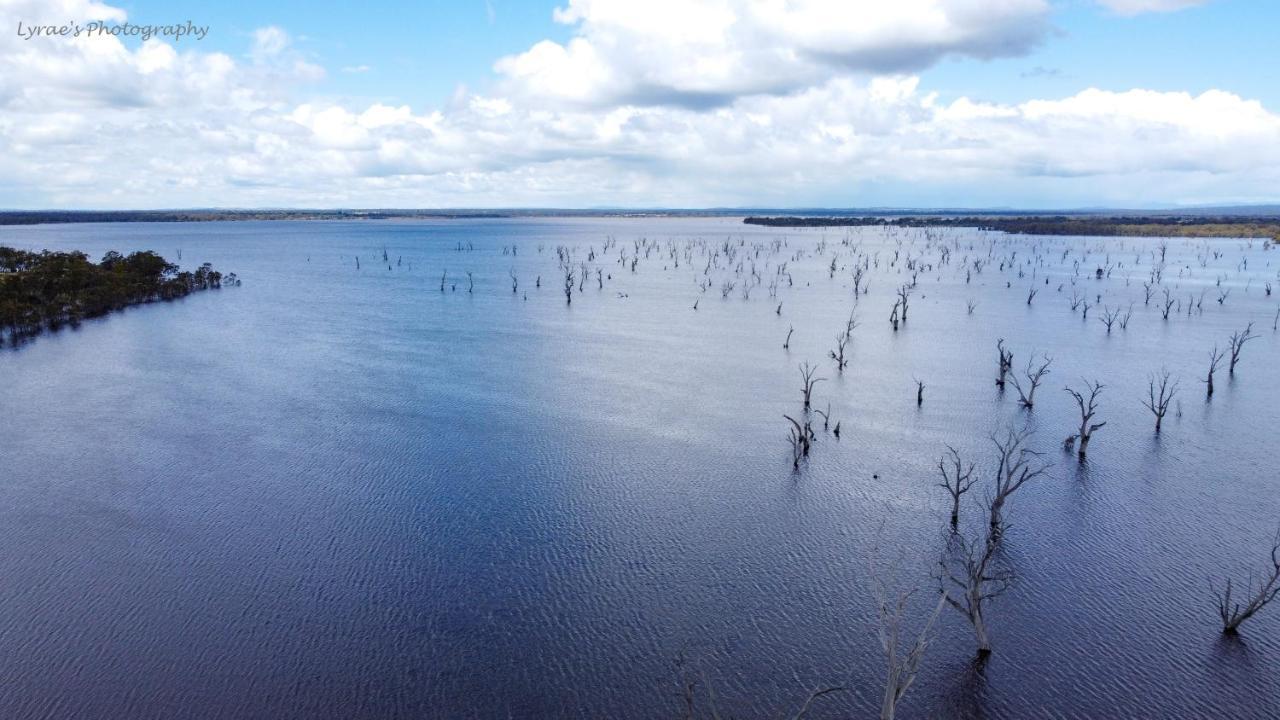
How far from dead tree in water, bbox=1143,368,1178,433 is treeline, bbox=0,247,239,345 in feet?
207

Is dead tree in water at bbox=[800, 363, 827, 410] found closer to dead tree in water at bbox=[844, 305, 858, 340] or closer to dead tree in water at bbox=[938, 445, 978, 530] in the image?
dead tree in water at bbox=[938, 445, 978, 530]

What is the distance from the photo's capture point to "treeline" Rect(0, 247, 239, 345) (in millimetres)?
57625

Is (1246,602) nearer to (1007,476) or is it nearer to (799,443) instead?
(1007,476)

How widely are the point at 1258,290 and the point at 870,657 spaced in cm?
7737

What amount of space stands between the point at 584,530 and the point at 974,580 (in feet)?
37.8

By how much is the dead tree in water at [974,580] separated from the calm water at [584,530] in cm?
52

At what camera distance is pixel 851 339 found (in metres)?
55.9

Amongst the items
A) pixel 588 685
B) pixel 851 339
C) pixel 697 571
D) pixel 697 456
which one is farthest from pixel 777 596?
pixel 851 339

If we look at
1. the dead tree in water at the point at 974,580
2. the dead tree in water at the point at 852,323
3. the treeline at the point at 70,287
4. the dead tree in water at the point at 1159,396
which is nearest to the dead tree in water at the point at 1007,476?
the dead tree in water at the point at 974,580

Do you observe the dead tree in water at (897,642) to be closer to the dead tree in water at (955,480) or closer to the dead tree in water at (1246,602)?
the dead tree in water at (955,480)

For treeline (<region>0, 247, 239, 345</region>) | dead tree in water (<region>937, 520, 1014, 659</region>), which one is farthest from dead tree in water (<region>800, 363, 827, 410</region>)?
treeline (<region>0, 247, 239, 345</region>)

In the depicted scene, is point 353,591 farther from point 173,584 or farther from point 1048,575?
point 1048,575

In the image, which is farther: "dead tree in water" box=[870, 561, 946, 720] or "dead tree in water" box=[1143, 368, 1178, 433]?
"dead tree in water" box=[1143, 368, 1178, 433]

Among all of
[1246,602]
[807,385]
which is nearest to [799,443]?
[807,385]
